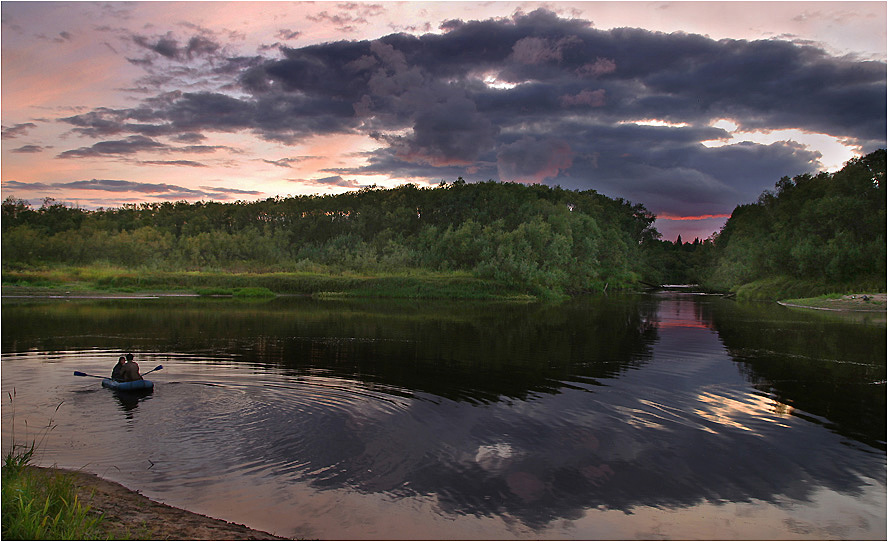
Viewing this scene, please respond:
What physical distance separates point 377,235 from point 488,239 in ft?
140

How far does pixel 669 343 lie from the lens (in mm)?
37688

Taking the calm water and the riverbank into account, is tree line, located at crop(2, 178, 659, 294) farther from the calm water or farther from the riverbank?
the riverbank

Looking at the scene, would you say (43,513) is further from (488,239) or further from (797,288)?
(488,239)

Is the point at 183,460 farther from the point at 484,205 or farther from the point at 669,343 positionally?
the point at 484,205

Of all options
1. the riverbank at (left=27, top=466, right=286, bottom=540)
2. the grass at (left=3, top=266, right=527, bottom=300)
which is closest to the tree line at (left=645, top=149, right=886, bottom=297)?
the grass at (left=3, top=266, right=527, bottom=300)

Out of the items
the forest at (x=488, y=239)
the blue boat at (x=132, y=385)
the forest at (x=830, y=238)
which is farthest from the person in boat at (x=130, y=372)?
the forest at (x=830, y=238)

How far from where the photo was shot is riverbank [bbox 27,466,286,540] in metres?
9.19

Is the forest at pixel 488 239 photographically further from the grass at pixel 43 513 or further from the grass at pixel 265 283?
the grass at pixel 43 513

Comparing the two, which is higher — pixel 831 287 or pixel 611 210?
pixel 611 210

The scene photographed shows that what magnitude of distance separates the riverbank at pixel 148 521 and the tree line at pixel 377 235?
3369 inches

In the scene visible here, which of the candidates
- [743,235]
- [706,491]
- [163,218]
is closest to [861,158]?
[743,235]

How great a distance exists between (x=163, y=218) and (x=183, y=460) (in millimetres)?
174879

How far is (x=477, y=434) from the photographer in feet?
53.4

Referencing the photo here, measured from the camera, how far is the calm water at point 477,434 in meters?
11.3
